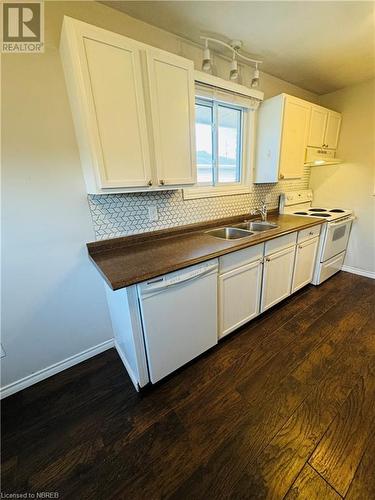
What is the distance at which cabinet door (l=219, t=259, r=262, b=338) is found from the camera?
1699 millimetres

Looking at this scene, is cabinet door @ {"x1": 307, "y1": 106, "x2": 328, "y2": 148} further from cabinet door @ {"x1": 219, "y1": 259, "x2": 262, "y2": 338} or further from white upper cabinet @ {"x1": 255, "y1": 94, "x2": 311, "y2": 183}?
cabinet door @ {"x1": 219, "y1": 259, "x2": 262, "y2": 338}

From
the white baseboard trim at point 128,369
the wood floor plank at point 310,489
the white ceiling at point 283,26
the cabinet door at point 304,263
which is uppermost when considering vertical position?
the white ceiling at point 283,26

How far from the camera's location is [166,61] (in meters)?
1.36

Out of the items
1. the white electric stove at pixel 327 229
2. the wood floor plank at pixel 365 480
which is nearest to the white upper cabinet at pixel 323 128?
the white electric stove at pixel 327 229

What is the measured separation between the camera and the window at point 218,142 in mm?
2100

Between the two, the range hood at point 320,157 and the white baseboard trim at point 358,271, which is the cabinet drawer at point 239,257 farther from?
the white baseboard trim at point 358,271

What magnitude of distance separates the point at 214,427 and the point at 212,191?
1952 mm

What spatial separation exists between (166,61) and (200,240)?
4.16ft

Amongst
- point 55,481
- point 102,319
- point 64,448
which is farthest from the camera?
point 102,319

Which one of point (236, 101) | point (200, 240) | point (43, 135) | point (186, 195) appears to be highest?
point (236, 101)

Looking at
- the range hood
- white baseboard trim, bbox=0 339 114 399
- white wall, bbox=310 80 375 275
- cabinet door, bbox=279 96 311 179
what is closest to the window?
cabinet door, bbox=279 96 311 179

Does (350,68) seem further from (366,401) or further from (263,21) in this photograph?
(366,401)

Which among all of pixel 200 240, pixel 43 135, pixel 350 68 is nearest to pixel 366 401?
pixel 200 240

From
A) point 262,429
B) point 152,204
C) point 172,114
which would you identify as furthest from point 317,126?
point 262,429
